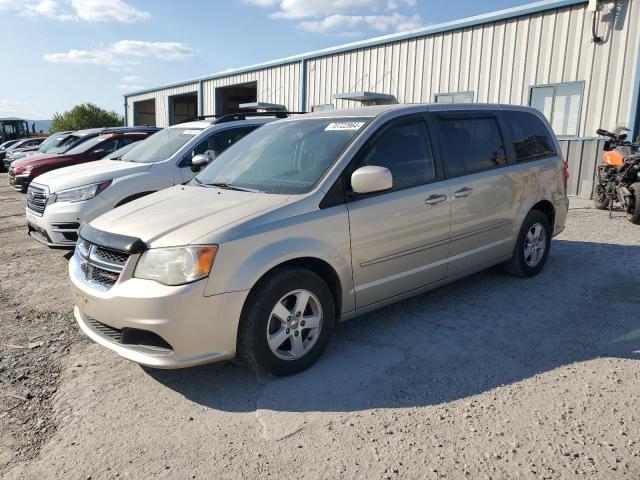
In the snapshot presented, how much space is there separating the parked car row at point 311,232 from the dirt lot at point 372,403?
1.07 ft

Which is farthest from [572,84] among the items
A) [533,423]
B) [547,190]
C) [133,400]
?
[133,400]

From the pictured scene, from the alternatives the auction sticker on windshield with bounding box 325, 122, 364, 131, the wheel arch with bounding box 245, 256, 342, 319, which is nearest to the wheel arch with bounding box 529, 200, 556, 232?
the auction sticker on windshield with bounding box 325, 122, 364, 131

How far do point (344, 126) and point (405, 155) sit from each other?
0.54 m

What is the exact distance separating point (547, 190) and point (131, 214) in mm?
4114

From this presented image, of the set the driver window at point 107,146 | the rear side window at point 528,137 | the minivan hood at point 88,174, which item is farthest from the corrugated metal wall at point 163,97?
the rear side window at point 528,137

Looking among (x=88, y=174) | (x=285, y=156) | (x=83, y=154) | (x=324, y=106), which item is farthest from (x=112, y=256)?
(x=324, y=106)

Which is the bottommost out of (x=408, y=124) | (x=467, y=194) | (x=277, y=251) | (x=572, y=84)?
(x=277, y=251)

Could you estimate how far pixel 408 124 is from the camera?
4.14 meters

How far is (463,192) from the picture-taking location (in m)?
4.36

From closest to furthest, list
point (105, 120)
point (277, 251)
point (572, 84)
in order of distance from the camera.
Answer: point (277, 251) < point (572, 84) < point (105, 120)

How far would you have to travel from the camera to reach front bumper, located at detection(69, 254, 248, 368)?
2941 mm

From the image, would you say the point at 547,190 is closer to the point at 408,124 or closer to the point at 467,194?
the point at 467,194

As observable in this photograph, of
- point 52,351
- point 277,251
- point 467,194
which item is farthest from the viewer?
point 467,194

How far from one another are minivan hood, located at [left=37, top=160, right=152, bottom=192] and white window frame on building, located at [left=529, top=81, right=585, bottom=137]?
8.95 metres
